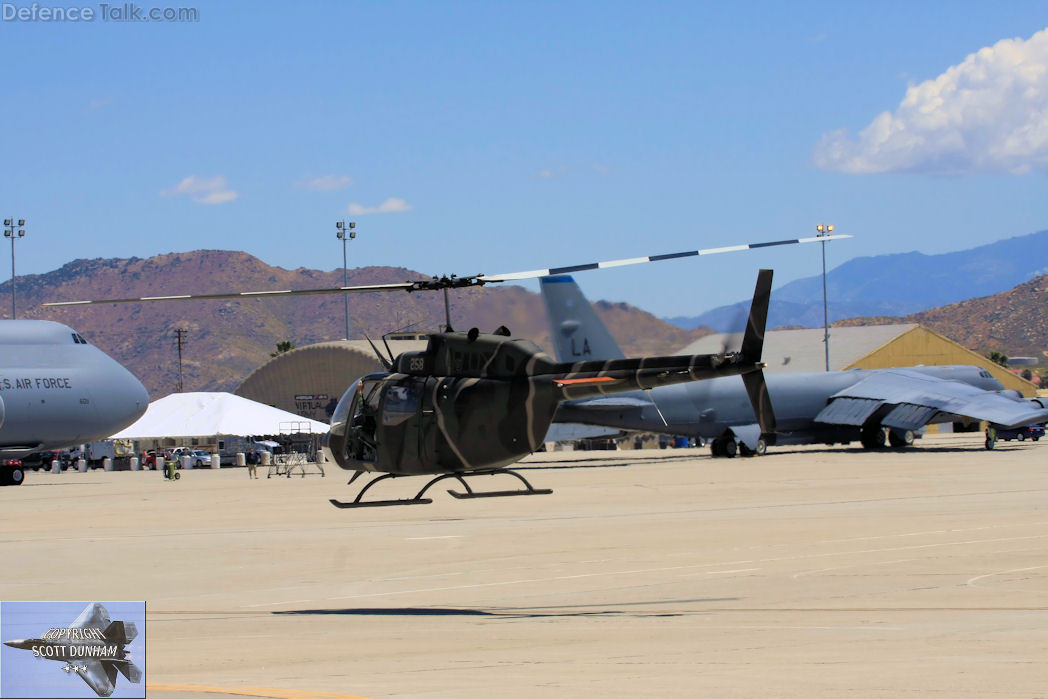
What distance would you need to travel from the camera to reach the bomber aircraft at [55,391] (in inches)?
2062

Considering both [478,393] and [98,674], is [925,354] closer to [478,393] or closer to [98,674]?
[478,393]

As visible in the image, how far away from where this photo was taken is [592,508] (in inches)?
1385

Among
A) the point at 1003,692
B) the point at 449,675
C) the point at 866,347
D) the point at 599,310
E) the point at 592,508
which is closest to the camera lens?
the point at 1003,692

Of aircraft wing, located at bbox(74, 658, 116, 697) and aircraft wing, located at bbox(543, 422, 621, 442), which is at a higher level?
aircraft wing, located at bbox(543, 422, 621, 442)

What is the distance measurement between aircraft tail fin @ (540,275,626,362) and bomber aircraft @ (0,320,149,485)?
33.8 meters

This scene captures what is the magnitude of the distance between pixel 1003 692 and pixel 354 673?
248 inches

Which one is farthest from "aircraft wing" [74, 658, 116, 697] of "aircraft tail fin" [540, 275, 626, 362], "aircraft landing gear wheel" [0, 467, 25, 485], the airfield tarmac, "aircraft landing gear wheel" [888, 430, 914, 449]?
"aircraft landing gear wheel" [888, 430, 914, 449]

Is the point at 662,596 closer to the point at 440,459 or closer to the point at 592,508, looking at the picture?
the point at 440,459

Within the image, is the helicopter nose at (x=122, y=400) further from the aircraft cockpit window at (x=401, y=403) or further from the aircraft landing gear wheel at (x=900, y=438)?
the aircraft landing gear wheel at (x=900, y=438)

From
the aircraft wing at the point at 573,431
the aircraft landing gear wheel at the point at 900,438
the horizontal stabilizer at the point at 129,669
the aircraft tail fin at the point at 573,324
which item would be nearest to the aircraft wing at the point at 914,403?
the aircraft landing gear wheel at the point at 900,438

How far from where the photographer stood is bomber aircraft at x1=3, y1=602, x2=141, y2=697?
29.6 feet

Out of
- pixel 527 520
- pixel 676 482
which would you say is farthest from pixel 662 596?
pixel 676 482

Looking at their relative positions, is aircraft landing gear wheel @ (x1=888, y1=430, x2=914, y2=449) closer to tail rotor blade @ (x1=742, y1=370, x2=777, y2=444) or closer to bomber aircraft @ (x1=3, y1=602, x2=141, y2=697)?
tail rotor blade @ (x1=742, y1=370, x2=777, y2=444)

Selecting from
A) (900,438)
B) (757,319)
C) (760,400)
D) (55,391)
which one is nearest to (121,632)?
(757,319)
